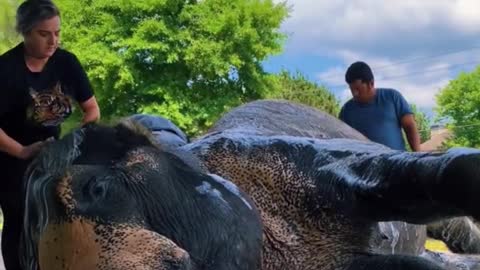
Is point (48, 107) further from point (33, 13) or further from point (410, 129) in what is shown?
point (410, 129)

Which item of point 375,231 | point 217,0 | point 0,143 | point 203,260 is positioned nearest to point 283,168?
point 375,231

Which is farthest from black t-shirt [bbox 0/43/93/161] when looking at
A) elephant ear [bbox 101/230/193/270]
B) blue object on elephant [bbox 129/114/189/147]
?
elephant ear [bbox 101/230/193/270]

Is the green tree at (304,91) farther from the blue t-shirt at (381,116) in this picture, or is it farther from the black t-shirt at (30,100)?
the black t-shirt at (30,100)

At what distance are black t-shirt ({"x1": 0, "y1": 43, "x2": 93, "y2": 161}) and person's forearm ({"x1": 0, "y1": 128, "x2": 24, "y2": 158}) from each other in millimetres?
131

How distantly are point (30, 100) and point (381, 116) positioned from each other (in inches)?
110

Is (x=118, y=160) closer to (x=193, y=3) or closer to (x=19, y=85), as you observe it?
(x=19, y=85)

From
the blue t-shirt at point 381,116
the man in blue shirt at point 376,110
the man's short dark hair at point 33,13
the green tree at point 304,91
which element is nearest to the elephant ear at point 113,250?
the man's short dark hair at point 33,13

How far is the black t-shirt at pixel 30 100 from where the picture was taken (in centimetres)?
330

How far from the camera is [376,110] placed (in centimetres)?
562

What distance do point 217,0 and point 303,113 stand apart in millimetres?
23296

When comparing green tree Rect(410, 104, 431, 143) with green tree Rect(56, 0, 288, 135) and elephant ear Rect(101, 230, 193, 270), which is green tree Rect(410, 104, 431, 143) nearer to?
green tree Rect(56, 0, 288, 135)

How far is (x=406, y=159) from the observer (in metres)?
1.90

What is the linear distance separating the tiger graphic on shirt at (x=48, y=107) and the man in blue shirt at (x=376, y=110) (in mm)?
2332

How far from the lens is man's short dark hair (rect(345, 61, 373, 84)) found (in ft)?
18.5
